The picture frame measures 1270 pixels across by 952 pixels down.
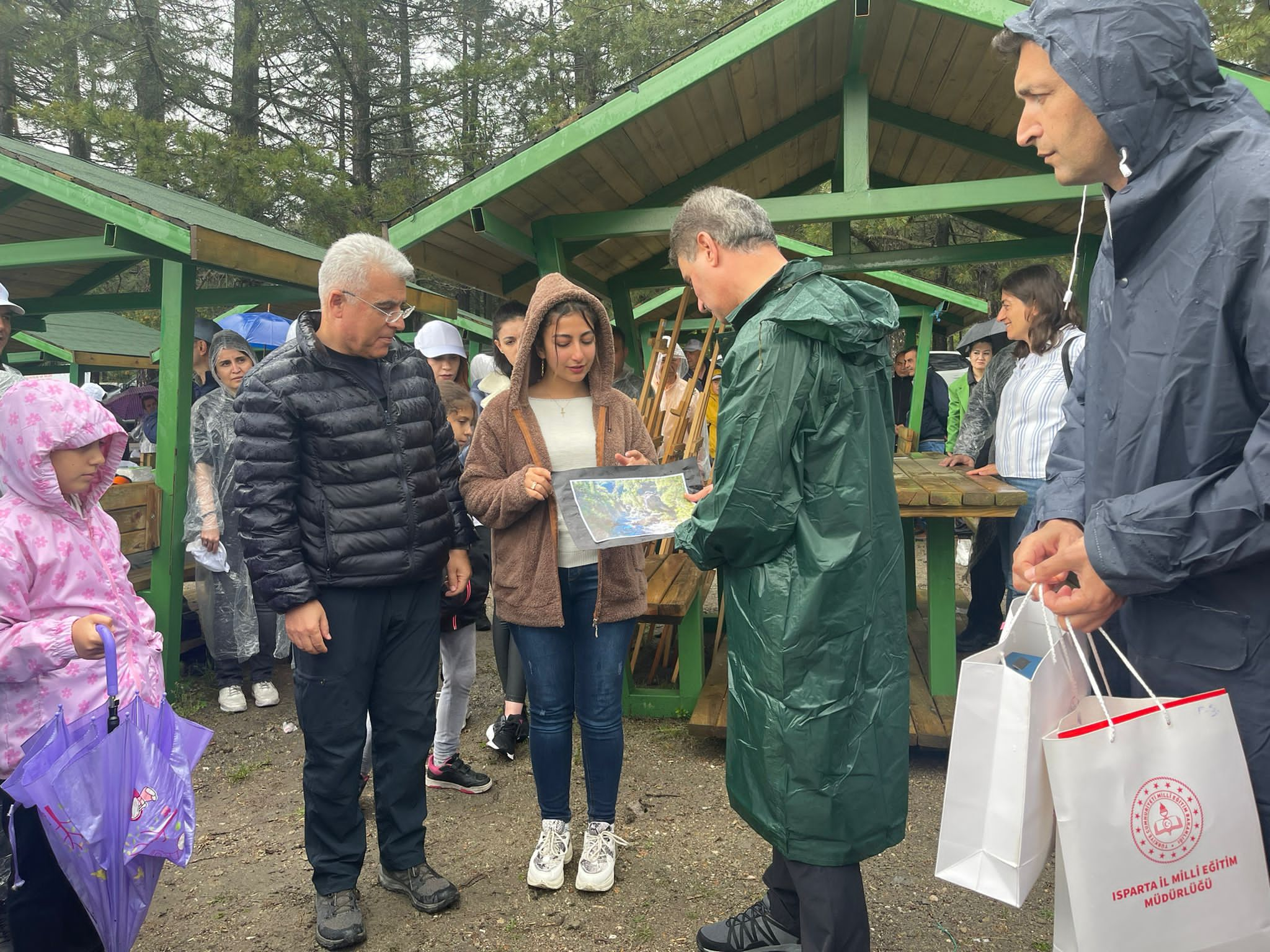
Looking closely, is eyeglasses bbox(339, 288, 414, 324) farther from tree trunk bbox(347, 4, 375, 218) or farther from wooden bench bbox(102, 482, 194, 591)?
tree trunk bbox(347, 4, 375, 218)

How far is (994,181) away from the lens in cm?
460

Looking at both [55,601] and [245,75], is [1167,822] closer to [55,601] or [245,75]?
[55,601]

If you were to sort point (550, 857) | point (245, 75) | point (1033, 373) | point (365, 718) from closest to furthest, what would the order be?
1. point (365, 718)
2. point (550, 857)
3. point (1033, 373)
4. point (245, 75)

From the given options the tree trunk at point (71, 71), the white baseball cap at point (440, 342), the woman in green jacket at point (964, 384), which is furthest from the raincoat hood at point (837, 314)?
the tree trunk at point (71, 71)

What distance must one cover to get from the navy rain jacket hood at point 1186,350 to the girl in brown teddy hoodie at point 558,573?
1.75 m

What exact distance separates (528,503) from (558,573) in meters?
0.27

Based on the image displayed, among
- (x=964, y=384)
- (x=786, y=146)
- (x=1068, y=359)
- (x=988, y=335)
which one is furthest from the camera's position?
(x=964, y=384)

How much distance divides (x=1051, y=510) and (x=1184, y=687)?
15.1 inches

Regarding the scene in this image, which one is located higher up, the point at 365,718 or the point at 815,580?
the point at 815,580

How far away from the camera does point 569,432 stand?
2.99 m

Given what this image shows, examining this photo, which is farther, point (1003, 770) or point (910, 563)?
point (910, 563)

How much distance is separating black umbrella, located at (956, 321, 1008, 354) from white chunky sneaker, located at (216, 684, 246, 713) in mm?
5732

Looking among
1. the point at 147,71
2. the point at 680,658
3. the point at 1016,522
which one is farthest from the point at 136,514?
the point at 147,71

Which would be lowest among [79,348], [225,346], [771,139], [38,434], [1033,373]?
[38,434]
